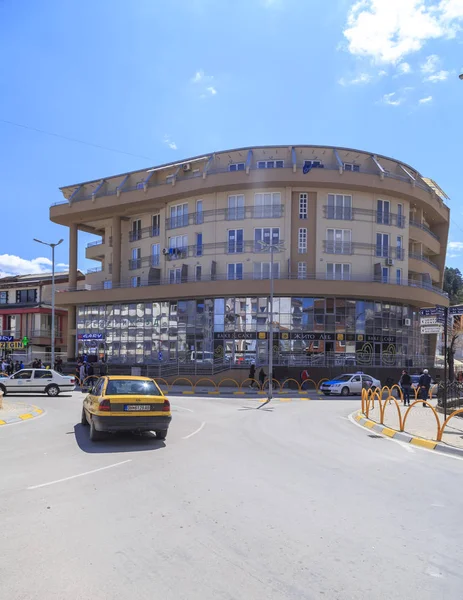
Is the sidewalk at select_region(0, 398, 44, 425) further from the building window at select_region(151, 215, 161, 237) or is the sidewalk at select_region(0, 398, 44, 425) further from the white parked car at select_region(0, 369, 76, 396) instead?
the building window at select_region(151, 215, 161, 237)

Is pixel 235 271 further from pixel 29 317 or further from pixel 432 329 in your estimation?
pixel 29 317

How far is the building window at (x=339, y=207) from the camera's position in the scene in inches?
1656

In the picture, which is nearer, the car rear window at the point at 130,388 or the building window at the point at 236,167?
the car rear window at the point at 130,388

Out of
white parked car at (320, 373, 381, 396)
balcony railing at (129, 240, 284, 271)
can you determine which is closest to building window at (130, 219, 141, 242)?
balcony railing at (129, 240, 284, 271)

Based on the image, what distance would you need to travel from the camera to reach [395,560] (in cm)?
466

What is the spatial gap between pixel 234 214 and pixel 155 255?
9229 mm

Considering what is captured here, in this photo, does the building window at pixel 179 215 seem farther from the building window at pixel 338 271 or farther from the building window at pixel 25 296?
the building window at pixel 25 296

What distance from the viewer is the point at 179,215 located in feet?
150

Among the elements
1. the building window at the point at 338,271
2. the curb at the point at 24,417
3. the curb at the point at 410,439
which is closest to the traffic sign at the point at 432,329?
the curb at the point at 410,439

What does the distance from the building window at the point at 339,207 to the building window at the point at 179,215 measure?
12405mm

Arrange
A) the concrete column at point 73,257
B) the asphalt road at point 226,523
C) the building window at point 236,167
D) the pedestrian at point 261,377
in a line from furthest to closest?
the concrete column at point 73,257, the building window at point 236,167, the pedestrian at point 261,377, the asphalt road at point 226,523

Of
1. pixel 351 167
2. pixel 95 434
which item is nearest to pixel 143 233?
pixel 351 167

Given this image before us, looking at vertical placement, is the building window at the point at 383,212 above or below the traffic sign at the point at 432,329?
above

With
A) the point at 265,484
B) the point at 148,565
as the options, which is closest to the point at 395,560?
the point at 148,565
